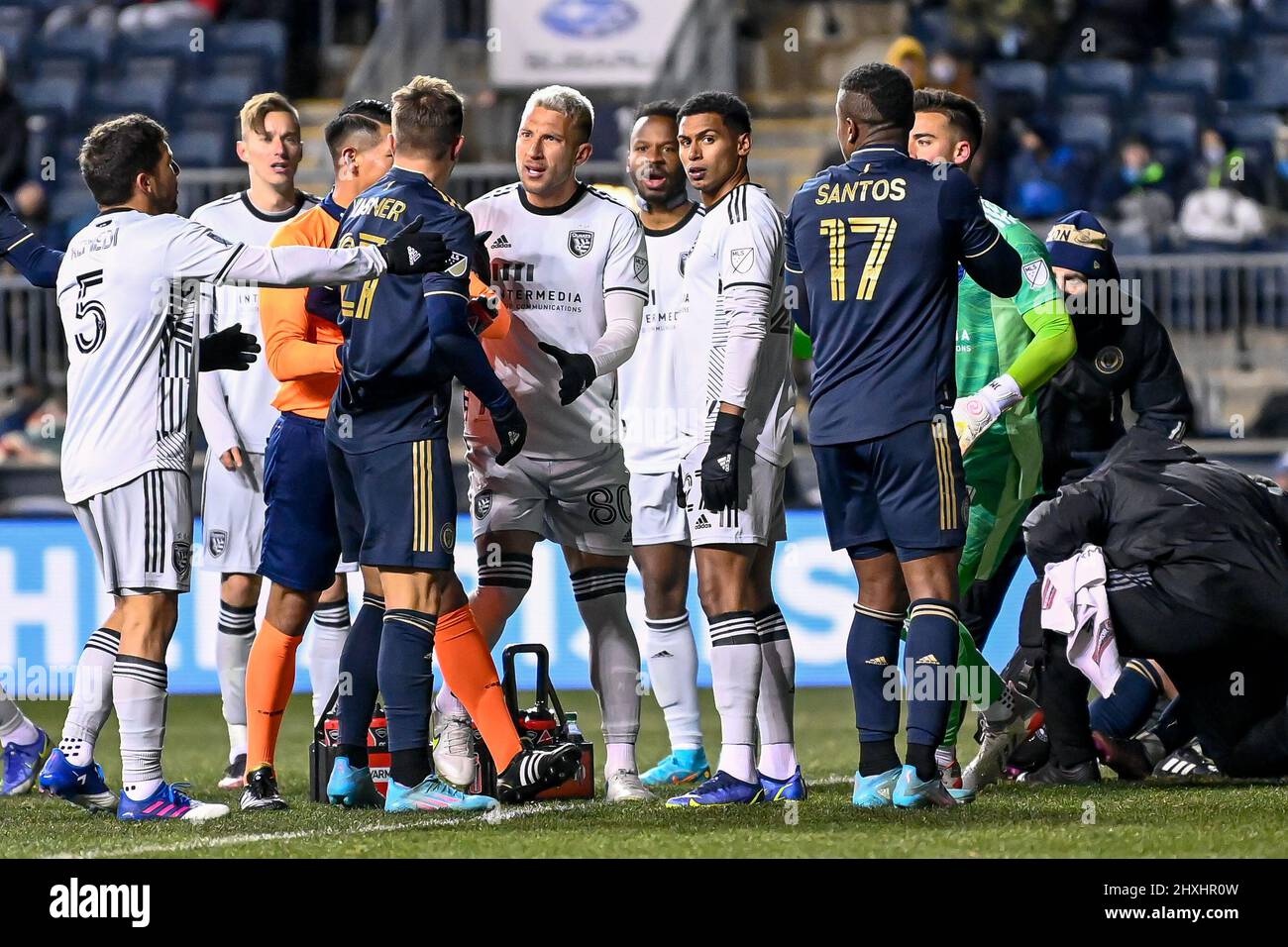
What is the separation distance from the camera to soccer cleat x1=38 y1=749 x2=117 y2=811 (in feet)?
19.5

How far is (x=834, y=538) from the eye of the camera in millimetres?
5680

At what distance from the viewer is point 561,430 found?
21.1 ft

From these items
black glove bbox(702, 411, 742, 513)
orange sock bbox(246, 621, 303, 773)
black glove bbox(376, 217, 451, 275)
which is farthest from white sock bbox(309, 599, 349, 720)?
black glove bbox(376, 217, 451, 275)

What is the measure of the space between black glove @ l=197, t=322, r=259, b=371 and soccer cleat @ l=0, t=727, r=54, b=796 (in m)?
1.55

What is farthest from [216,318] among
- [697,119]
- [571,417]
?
[697,119]

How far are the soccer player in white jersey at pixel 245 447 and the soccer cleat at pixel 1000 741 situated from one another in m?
2.40

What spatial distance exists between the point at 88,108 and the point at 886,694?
40.3 feet

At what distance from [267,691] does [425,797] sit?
833 millimetres

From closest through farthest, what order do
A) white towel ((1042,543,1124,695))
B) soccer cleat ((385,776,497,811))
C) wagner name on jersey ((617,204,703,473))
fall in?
soccer cleat ((385,776,497,811)), white towel ((1042,543,1124,695)), wagner name on jersey ((617,204,703,473))

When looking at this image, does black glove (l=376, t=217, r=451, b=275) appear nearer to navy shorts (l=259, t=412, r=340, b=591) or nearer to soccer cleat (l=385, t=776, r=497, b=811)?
navy shorts (l=259, t=412, r=340, b=591)

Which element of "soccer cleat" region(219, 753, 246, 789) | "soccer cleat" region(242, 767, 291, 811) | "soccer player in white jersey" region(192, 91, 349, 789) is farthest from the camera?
"soccer player in white jersey" region(192, 91, 349, 789)

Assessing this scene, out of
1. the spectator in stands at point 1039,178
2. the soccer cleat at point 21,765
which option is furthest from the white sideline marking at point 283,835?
the spectator in stands at point 1039,178

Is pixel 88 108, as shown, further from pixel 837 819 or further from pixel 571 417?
pixel 837 819

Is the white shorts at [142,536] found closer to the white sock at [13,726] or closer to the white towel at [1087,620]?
the white sock at [13,726]
